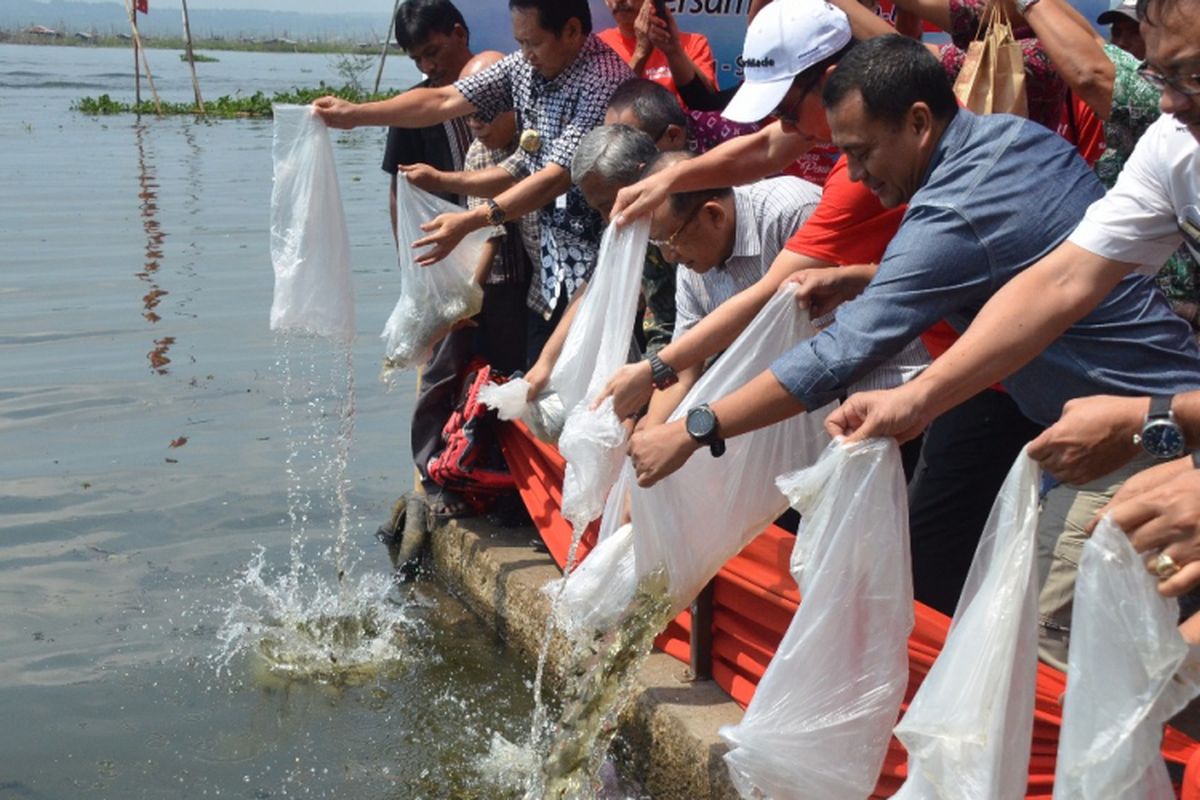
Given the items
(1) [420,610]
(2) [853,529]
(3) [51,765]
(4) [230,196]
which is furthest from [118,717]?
(4) [230,196]

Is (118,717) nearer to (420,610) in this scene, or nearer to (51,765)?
(51,765)

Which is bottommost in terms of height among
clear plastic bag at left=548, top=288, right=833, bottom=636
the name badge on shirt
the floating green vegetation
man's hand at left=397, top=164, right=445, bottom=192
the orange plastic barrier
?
the floating green vegetation

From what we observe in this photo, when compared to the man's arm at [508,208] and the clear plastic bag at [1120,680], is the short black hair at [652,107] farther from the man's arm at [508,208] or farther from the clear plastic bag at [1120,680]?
the clear plastic bag at [1120,680]

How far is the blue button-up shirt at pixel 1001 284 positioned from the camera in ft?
9.91

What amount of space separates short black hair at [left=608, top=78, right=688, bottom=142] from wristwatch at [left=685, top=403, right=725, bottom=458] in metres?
1.66

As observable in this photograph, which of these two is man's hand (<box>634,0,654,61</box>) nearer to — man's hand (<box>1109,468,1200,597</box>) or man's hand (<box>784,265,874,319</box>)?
man's hand (<box>784,265,874,319</box>)

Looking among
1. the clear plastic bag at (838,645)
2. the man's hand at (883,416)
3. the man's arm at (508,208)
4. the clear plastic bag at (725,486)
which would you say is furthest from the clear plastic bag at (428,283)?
the man's hand at (883,416)

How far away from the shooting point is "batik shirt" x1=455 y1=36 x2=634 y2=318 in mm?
5332

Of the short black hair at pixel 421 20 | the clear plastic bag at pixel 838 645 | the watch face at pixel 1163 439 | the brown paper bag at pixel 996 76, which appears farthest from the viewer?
the short black hair at pixel 421 20

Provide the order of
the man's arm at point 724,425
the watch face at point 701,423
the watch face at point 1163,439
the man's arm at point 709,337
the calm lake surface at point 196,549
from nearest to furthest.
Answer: the watch face at point 1163,439 < the man's arm at point 724,425 < the watch face at point 701,423 < the man's arm at point 709,337 < the calm lake surface at point 196,549

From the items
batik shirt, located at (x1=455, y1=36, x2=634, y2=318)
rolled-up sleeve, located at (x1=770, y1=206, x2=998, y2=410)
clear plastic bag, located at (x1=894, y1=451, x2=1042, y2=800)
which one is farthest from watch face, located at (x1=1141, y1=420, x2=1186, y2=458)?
batik shirt, located at (x1=455, y1=36, x2=634, y2=318)

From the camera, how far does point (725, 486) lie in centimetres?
393

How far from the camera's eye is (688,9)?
253 inches

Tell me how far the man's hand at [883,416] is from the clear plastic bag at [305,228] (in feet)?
10.4
